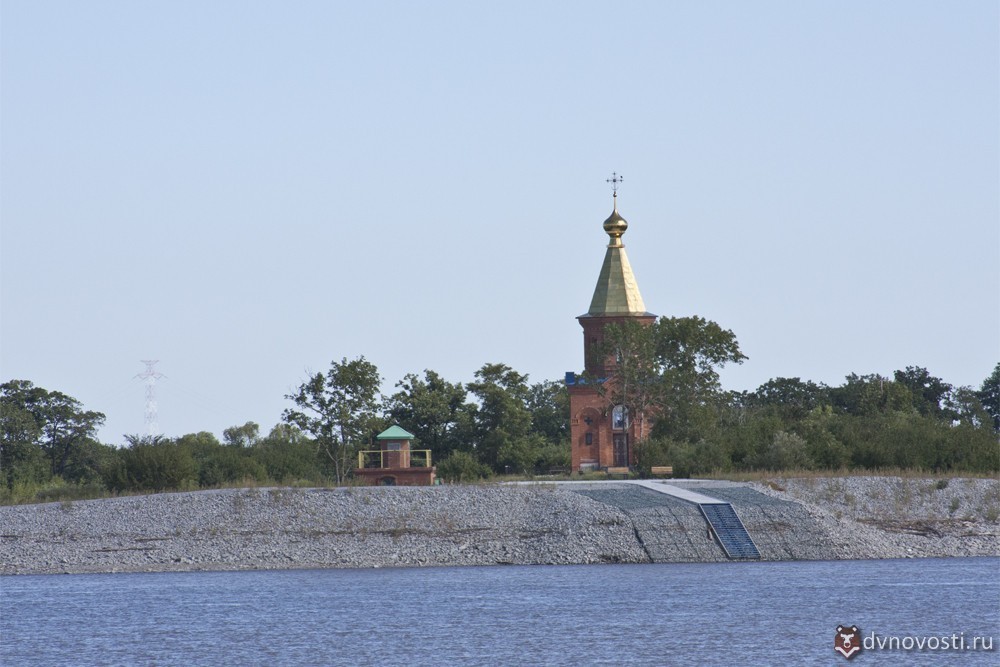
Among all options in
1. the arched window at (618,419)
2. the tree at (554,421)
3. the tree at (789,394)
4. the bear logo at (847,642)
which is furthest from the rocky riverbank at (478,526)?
the tree at (789,394)

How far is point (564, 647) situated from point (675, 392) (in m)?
43.7

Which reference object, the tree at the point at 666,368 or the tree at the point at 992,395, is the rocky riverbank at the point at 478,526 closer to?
the tree at the point at 666,368

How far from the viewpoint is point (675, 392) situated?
80.4m

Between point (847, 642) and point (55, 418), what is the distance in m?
70.4

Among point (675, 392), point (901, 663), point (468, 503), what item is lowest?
point (901, 663)

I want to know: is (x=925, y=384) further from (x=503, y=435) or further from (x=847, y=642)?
(x=847, y=642)

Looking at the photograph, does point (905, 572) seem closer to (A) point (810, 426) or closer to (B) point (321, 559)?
(B) point (321, 559)

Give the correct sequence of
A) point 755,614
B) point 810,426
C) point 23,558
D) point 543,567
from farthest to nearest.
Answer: point 810,426 < point 23,558 < point 543,567 < point 755,614

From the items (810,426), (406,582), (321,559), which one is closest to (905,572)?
(406,582)

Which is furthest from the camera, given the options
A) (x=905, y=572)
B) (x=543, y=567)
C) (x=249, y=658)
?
(x=543, y=567)

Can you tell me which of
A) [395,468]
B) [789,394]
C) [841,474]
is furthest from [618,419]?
[789,394]

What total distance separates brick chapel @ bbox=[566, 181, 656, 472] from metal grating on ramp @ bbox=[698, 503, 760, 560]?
2084 centimetres

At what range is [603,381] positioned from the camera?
82.7 meters

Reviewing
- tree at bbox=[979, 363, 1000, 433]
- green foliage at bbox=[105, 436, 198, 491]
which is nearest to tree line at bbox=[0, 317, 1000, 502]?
green foliage at bbox=[105, 436, 198, 491]
